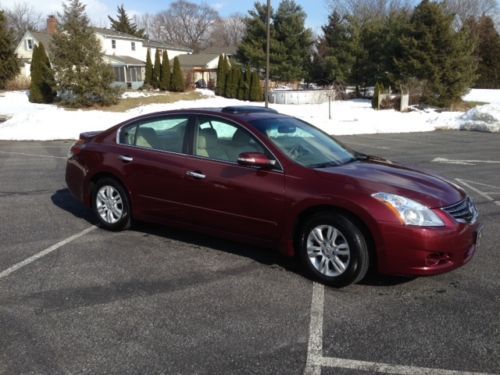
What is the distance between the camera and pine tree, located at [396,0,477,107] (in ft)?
104

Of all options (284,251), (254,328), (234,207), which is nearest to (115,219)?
(234,207)

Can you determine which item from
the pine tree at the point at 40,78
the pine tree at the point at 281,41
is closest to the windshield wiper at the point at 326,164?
the pine tree at the point at 40,78

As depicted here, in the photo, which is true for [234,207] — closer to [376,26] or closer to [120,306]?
[120,306]

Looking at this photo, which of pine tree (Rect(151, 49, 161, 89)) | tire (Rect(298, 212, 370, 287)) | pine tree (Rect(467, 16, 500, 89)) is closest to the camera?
tire (Rect(298, 212, 370, 287))

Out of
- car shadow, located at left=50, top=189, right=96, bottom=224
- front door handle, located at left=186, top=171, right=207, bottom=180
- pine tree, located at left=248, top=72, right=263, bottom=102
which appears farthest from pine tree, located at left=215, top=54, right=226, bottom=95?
front door handle, located at left=186, top=171, right=207, bottom=180

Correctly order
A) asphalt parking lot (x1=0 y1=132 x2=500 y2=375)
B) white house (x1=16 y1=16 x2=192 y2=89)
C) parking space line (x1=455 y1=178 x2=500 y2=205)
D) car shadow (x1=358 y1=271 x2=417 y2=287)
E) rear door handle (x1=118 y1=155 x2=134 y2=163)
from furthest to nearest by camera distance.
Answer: white house (x1=16 y1=16 x2=192 y2=89) → parking space line (x1=455 y1=178 x2=500 y2=205) → rear door handle (x1=118 y1=155 x2=134 y2=163) → car shadow (x1=358 y1=271 x2=417 y2=287) → asphalt parking lot (x1=0 y1=132 x2=500 y2=375)

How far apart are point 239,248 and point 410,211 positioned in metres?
1.98

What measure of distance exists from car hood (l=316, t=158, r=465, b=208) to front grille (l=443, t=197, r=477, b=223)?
0.15 ft

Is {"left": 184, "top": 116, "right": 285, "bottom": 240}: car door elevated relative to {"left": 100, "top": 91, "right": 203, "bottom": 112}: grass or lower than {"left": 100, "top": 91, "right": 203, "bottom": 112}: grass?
lower

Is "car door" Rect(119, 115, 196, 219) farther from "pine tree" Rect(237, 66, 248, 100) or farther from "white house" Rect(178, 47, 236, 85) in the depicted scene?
"white house" Rect(178, 47, 236, 85)

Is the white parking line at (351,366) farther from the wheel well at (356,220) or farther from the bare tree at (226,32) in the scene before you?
the bare tree at (226,32)

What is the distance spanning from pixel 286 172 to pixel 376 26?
126ft

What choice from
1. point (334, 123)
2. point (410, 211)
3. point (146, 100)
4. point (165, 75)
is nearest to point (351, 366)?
point (410, 211)

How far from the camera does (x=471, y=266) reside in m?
4.89
